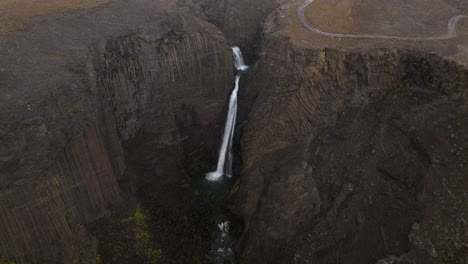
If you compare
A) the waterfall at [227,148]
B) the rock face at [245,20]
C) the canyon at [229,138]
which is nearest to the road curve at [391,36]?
the canyon at [229,138]

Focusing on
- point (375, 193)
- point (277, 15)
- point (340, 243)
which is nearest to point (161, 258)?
point (340, 243)

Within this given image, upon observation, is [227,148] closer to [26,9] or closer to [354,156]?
[354,156]

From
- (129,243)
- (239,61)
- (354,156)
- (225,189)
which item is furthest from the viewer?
(239,61)

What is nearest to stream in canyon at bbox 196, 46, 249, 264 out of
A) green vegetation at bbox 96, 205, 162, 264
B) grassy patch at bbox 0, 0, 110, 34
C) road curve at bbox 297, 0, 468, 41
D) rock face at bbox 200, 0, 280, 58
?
rock face at bbox 200, 0, 280, 58

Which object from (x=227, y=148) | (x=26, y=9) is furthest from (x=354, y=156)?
(x=26, y=9)

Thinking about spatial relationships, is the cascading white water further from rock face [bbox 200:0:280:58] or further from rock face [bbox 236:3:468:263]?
rock face [bbox 236:3:468:263]
